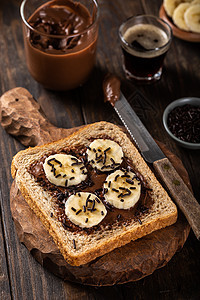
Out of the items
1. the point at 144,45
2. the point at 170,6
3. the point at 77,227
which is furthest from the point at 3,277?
the point at 170,6

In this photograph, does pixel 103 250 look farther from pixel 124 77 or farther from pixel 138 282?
pixel 124 77

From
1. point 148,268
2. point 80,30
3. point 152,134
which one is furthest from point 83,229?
point 80,30

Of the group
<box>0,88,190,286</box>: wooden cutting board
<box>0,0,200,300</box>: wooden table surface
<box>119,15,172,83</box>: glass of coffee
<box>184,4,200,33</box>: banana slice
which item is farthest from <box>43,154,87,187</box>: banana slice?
<box>184,4,200,33</box>: banana slice

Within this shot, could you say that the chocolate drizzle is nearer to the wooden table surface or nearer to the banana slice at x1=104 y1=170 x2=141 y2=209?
the banana slice at x1=104 y1=170 x2=141 y2=209

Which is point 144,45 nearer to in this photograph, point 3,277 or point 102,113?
point 102,113

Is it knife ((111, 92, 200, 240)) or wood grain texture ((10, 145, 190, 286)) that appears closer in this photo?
wood grain texture ((10, 145, 190, 286))

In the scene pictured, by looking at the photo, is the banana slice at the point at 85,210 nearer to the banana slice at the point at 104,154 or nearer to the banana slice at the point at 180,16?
the banana slice at the point at 104,154

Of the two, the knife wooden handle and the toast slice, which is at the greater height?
the toast slice
